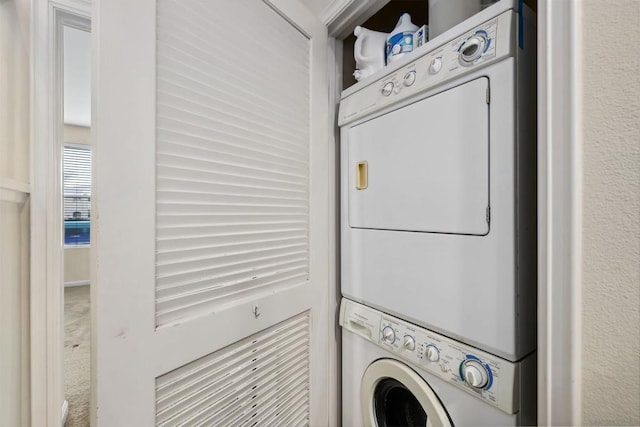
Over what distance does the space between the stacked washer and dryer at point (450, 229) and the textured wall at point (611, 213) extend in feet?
0.53

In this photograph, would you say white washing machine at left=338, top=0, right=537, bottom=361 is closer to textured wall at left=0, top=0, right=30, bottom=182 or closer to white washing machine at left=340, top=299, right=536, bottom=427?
white washing machine at left=340, top=299, right=536, bottom=427

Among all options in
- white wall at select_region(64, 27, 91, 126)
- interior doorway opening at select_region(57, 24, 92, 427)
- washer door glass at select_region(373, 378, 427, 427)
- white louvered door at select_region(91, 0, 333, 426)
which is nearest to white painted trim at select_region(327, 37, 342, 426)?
white louvered door at select_region(91, 0, 333, 426)

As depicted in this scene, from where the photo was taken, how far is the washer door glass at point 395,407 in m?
1.10

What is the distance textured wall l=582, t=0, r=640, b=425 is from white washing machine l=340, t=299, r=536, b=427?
0.68 feet

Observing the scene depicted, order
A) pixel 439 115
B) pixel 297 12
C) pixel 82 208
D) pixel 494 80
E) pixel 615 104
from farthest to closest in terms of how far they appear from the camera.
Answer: pixel 82 208
pixel 297 12
pixel 439 115
pixel 494 80
pixel 615 104

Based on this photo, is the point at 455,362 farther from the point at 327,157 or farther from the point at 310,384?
the point at 327,157

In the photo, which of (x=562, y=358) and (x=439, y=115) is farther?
(x=439, y=115)

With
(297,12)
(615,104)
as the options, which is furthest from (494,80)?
(297,12)

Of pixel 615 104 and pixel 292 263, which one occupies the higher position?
pixel 615 104

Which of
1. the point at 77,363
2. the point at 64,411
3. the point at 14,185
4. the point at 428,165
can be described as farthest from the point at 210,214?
the point at 77,363

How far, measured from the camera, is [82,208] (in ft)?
14.1

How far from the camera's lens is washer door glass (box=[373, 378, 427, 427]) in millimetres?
1102

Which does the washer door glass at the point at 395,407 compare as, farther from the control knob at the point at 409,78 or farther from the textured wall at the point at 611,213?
the control knob at the point at 409,78

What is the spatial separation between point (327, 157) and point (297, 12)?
568 mm
